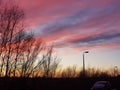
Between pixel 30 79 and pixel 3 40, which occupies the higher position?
pixel 3 40

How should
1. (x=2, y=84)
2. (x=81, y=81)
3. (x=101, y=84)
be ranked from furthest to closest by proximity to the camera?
(x=81, y=81), (x=2, y=84), (x=101, y=84)

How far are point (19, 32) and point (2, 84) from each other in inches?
327

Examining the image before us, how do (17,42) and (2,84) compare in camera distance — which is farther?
(17,42)

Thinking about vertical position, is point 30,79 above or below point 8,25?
below

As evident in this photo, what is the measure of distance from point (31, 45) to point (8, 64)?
11331 mm

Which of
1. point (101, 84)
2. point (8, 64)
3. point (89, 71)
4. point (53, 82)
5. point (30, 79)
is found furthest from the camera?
point (89, 71)

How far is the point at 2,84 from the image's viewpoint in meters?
45.1

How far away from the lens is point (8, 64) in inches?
1903

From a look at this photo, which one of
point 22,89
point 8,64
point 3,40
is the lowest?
point 22,89

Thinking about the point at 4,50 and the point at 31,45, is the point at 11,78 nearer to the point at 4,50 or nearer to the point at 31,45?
the point at 4,50

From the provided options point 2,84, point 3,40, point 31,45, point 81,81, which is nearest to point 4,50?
point 3,40

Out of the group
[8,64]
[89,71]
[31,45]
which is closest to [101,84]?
[8,64]

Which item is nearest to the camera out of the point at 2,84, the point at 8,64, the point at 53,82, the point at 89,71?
the point at 2,84

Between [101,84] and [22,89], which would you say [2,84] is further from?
[101,84]
